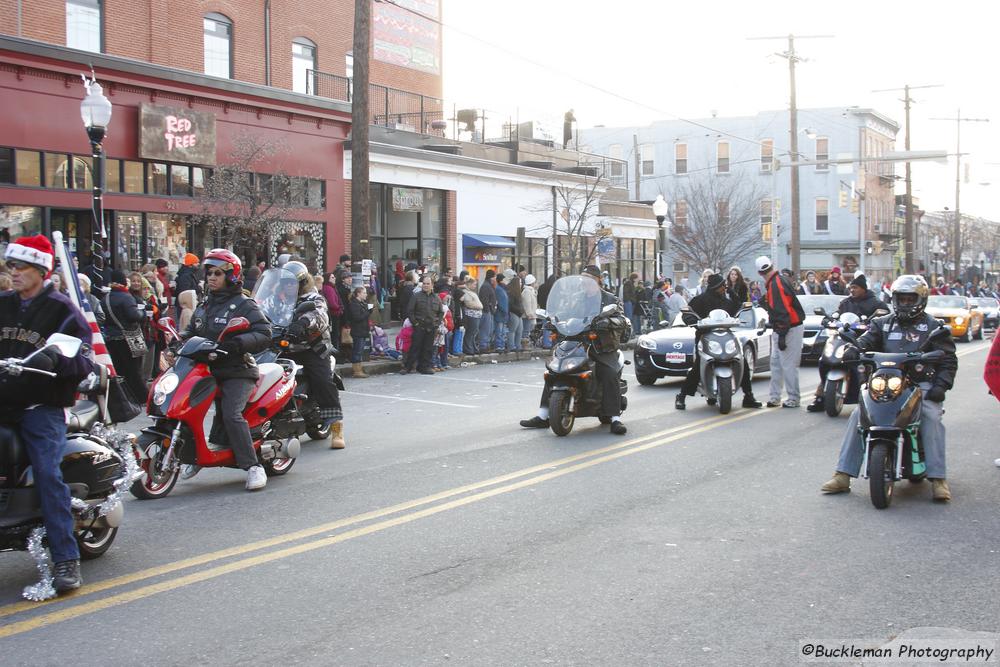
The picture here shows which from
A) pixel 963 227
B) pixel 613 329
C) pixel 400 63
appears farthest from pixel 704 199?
pixel 613 329

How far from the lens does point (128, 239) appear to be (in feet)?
72.3

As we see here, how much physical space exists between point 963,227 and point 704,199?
4001 centimetres

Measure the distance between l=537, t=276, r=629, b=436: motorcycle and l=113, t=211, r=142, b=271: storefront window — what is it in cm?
1320

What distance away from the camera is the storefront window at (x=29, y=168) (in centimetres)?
2006

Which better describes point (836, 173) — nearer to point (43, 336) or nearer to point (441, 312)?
point (441, 312)

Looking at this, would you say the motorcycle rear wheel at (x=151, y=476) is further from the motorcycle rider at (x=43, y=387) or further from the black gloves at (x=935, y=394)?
the black gloves at (x=935, y=394)

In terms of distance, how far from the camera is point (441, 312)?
18.7 metres

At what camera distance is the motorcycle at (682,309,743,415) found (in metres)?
13.1

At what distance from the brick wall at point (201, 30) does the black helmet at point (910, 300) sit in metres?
18.9

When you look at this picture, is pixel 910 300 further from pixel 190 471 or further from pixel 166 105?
pixel 166 105

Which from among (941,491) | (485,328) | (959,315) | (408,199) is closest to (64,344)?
(941,491)

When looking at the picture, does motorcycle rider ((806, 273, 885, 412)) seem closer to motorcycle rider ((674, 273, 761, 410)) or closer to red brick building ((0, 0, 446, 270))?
motorcycle rider ((674, 273, 761, 410))

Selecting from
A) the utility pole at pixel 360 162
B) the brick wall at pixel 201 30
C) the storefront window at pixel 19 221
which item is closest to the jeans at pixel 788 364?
the utility pole at pixel 360 162

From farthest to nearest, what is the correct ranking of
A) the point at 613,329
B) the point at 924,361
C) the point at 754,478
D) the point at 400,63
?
the point at 400,63 → the point at 613,329 → the point at 754,478 → the point at 924,361
